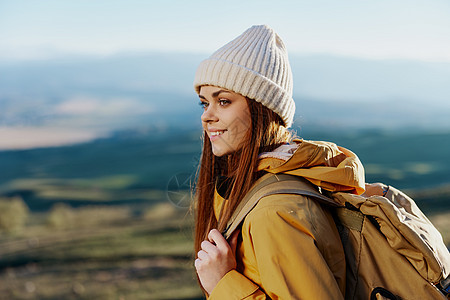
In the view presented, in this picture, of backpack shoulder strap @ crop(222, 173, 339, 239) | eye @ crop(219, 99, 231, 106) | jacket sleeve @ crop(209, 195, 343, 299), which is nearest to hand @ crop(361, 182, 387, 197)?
backpack shoulder strap @ crop(222, 173, 339, 239)

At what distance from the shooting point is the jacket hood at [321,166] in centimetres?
181

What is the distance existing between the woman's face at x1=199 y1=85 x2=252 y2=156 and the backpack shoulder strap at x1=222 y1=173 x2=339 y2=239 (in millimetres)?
282

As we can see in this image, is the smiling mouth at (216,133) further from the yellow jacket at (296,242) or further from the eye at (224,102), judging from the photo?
the yellow jacket at (296,242)

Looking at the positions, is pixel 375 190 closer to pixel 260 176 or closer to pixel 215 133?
pixel 260 176

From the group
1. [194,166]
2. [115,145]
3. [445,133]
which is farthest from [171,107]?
[194,166]

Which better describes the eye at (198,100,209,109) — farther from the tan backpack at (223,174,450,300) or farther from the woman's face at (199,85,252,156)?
the tan backpack at (223,174,450,300)

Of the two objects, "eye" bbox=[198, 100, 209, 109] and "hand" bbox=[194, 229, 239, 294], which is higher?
"eye" bbox=[198, 100, 209, 109]

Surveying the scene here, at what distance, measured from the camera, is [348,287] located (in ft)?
5.65

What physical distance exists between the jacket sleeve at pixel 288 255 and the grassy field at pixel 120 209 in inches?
29.1

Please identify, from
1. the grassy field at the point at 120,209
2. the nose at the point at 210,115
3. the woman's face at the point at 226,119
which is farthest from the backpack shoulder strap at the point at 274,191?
the grassy field at the point at 120,209

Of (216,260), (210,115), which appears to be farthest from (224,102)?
(216,260)

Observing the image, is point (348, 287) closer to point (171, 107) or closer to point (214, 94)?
point (214, 94)

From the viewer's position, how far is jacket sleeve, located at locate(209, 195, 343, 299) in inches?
62.7

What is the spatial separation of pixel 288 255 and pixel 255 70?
97 cm
